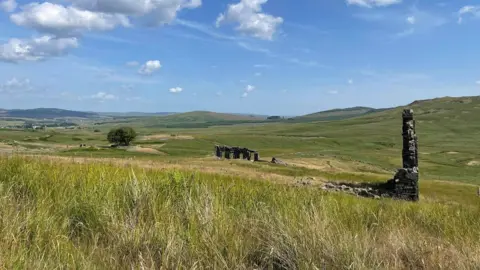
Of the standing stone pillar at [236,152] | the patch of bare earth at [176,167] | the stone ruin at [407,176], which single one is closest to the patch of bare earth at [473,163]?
the standing stone pillar at [236,152]

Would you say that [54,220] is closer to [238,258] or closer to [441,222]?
[238,258]

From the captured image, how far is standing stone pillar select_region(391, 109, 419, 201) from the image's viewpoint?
27734 mm

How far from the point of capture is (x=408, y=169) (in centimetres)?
2834

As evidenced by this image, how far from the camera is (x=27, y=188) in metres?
6.87

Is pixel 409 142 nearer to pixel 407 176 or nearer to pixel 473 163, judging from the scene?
pixel 407 176

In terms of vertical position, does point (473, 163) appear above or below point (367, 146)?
below

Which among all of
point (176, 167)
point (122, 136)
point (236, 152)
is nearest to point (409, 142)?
point (176, 167)

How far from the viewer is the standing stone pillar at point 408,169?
27.7 meters

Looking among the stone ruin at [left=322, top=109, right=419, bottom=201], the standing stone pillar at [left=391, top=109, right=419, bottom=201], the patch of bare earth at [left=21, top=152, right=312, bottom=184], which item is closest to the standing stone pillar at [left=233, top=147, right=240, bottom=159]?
the patch of bare earth at [left=21, top=152, right=312, bottom=184]

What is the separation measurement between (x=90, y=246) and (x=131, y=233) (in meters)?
0.45

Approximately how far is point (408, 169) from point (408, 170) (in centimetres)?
24

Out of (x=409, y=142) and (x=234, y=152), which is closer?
(x=409, y=142)

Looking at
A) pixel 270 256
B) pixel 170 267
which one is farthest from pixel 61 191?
pixel 270 256

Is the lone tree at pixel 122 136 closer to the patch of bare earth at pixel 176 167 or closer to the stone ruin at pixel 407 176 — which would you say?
the patch of bare earth at pixel 176 167
